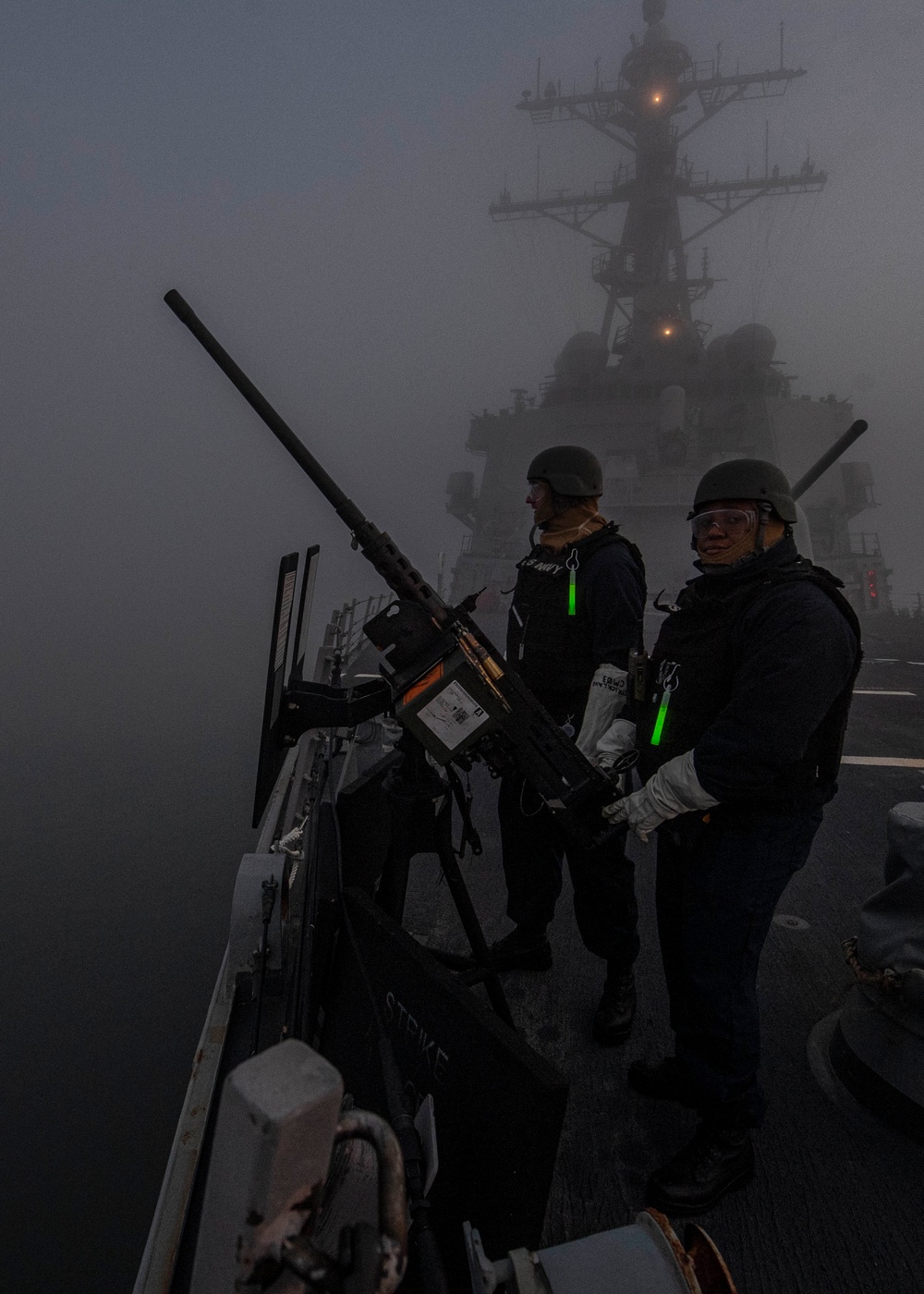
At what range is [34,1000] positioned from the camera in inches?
400

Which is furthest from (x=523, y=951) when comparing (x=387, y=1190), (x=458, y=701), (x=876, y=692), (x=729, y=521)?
(x=876, y=692)

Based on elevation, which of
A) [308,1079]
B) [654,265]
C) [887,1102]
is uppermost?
[654,265]

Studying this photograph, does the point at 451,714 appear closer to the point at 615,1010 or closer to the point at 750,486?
the point at 750,486

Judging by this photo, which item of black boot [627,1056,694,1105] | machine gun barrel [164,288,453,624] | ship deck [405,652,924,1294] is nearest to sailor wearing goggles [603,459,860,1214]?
ship deck [405,652,924,1294]

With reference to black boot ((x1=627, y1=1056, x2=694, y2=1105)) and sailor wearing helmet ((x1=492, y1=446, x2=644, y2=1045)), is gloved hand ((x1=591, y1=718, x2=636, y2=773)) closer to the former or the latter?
sailor wearing helmet ((x1=492, y1=446, x2=644, y2=1045))

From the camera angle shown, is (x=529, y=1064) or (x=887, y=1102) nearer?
(x=529, y=1064)

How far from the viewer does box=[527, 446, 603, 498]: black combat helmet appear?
10.7 ft

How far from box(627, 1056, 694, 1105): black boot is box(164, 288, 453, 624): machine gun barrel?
85.6 inches

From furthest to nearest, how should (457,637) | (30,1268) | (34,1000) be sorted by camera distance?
(34,1000) < (30,1268) < (457,637)

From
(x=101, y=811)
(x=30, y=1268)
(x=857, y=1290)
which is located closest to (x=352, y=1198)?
(x=857, y=1290)

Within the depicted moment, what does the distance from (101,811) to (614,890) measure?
2329 cm

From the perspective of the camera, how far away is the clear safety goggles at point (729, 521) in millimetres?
2332

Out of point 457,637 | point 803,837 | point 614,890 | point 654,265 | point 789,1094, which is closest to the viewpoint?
point 803,837

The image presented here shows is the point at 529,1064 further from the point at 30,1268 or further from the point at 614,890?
the point at 30,1268
